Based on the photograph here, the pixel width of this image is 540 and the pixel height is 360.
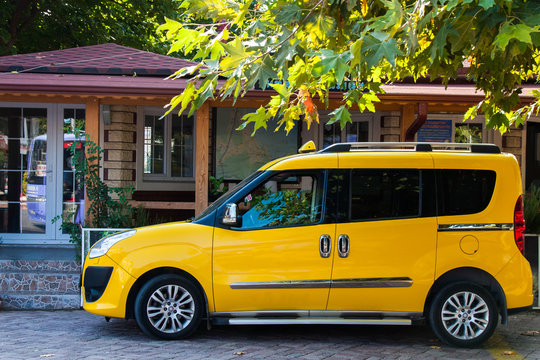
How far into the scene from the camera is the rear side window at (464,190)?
261 inches

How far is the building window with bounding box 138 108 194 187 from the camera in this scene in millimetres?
12750

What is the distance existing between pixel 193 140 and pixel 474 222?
25.4 feet

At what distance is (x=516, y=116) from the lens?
887cm

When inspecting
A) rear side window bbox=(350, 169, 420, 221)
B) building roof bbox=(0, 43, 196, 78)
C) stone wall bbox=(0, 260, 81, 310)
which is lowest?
stone wall bbox=(0, 260, 81, 310)

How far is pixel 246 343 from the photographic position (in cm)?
659

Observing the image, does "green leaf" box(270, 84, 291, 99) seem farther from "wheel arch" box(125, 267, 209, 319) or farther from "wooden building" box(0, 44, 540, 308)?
"wooden building" box(0, 44, 540, 308)

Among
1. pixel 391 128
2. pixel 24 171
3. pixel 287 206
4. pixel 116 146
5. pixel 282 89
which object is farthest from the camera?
pixel 391 128

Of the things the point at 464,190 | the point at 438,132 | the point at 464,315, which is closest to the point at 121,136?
the point at 438,132

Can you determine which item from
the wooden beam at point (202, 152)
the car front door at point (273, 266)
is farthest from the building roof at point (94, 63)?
the car front door at point (273, 266)

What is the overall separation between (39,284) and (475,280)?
5.76 meters

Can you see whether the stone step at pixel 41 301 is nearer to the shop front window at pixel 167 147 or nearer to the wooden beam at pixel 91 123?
the wooden beam at pixel 91 123

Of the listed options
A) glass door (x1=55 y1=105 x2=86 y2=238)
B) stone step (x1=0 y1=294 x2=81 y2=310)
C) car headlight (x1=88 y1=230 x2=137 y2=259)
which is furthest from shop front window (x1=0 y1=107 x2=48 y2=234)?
car headlight (x1=88 y1=230 x2=137 y2=259)

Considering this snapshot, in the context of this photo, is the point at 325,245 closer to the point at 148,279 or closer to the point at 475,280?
the point at 475,280

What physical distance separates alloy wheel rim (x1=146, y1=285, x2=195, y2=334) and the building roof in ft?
14.4
